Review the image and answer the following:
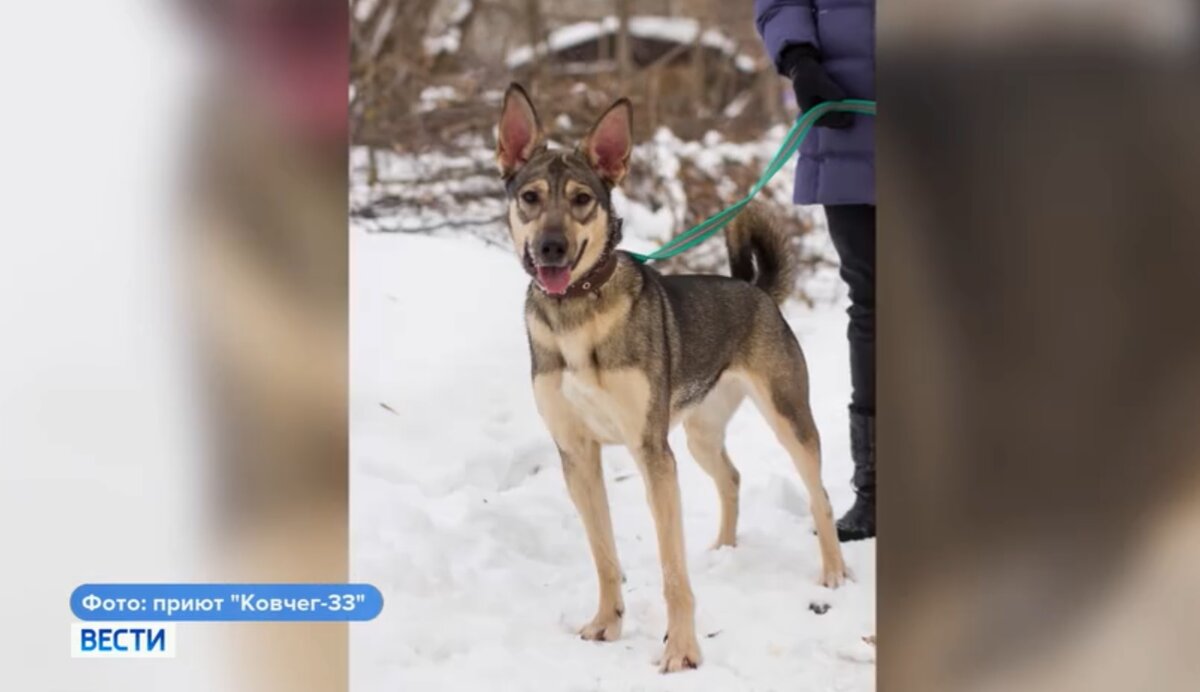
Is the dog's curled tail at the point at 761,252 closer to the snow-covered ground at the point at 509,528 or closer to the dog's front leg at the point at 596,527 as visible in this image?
the snow-covered ground at the point at 509,528

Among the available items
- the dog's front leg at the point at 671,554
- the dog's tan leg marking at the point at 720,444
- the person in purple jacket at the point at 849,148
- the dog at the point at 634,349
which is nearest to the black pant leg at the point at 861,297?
the person in purple jacket at the point at 849,148

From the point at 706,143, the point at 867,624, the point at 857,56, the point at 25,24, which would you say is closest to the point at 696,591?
the point at 867,624

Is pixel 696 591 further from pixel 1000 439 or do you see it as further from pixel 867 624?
pixel 1000 439

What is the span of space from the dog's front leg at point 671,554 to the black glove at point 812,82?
692 millimetres

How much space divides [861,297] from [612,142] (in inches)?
21.9

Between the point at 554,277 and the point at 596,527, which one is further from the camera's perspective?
the point at 596,527

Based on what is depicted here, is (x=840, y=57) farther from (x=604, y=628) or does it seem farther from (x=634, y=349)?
(x=604, y=628)

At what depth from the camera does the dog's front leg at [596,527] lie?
211cm

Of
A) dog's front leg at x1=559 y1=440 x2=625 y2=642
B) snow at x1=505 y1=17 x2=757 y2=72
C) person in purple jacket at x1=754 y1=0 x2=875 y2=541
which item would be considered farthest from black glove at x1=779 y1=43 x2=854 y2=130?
dog's front leg at x1=559 y1=440 x2=625 y2=642

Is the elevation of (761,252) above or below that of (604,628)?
above

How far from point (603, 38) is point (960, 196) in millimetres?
733

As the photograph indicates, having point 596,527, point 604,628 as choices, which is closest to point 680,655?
point 604,628

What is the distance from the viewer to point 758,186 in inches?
84.4

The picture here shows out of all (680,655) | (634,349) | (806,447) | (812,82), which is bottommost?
(680,655)
